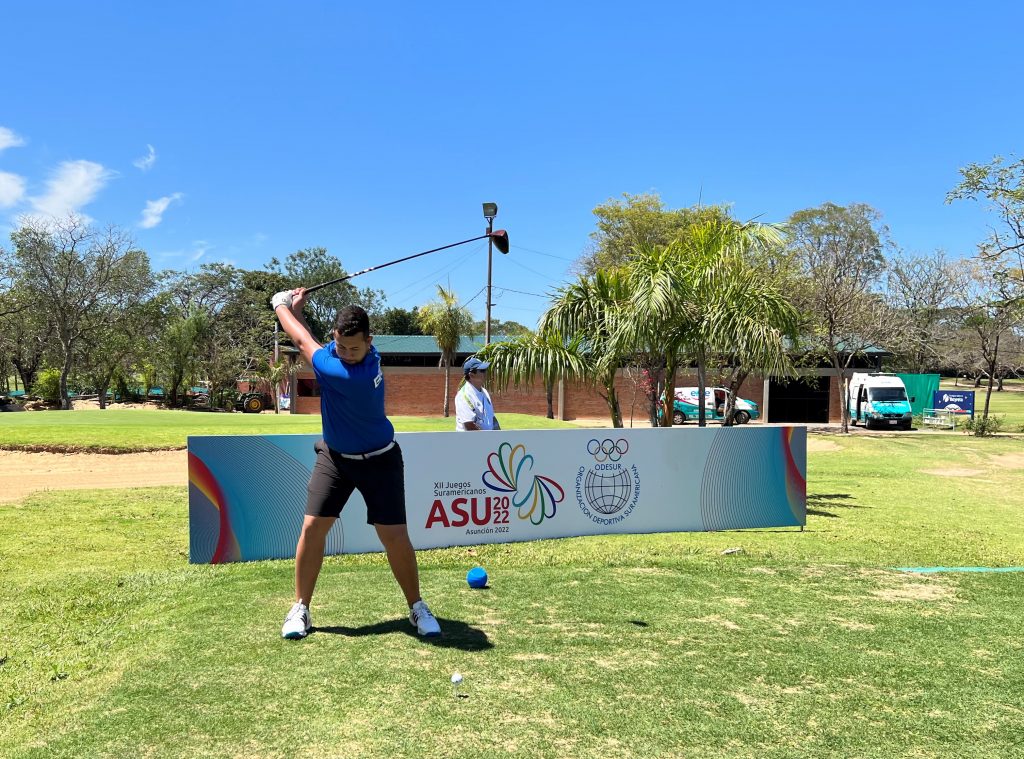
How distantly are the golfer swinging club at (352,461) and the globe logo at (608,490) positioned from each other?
3.40 meters

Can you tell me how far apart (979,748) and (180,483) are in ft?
37.0

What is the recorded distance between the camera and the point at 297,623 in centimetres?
370

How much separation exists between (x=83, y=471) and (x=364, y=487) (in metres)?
11.2

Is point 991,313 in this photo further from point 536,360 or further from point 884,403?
point 536,360

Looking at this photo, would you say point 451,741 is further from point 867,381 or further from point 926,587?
point 867,381

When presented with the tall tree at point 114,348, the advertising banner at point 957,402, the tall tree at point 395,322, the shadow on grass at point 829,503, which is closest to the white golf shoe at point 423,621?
the shadow on grass at point 829,503

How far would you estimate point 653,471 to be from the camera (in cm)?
730

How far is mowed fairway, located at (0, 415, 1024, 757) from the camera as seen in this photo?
2693 mm

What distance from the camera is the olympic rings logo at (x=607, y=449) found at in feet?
23.2

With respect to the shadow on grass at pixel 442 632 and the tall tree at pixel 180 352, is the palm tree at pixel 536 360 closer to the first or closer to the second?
the shadow on grass at pixel 442 632

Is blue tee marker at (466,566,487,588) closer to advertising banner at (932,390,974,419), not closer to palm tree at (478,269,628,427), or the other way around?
palm tree at (478,269,628,427)

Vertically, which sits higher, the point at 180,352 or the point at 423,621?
the point at 180,352

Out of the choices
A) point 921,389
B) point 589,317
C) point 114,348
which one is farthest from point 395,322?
point 589,317

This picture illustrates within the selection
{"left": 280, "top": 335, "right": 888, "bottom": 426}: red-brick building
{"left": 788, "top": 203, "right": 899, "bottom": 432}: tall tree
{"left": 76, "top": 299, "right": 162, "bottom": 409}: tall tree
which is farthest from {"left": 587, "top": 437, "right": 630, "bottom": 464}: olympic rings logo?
{"left": 76, "top": 299, "right": 162, "bottom": 409}: tall tree
